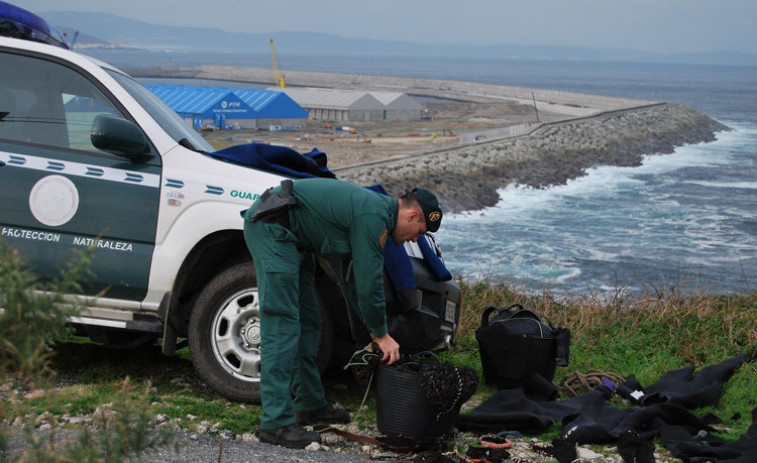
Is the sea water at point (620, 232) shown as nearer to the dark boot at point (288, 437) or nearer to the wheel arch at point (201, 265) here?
the wheel arch at point (201, 265)

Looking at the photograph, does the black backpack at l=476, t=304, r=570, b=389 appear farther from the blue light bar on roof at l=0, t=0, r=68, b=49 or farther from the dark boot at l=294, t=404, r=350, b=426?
the blue light bar on roof at l=0, t=0, r=68, b=49

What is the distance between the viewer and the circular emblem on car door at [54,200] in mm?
5828

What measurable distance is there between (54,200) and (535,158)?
44.8 metres

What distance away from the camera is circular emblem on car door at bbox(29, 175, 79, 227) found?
583 centimetres

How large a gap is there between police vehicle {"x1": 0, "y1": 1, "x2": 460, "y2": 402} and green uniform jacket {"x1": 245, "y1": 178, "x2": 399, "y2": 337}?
673 millimetres

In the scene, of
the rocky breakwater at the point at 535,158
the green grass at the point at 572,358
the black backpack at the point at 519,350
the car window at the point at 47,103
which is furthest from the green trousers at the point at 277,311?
the rocky breakwater at the point at 535,158

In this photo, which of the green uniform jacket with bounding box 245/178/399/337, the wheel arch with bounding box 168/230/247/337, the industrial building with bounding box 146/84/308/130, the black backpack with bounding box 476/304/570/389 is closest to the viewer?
the green uniform jacket with bounding box 245/178/399/337

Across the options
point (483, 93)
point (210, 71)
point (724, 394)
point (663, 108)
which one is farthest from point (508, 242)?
point (210, 71)

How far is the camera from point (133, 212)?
5.87 m

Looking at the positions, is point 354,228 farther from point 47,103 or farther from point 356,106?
point 356,106

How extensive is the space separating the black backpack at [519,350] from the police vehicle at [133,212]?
960 mm

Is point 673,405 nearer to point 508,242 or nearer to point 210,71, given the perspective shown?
point 508,242

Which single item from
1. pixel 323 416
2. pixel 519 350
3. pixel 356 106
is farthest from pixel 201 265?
pixel 356 106

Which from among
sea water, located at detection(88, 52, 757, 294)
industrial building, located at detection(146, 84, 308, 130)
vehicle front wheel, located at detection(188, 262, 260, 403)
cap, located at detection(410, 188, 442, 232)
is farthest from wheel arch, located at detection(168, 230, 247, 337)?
industrial building, located at detection(146, 84, 308, 130)
